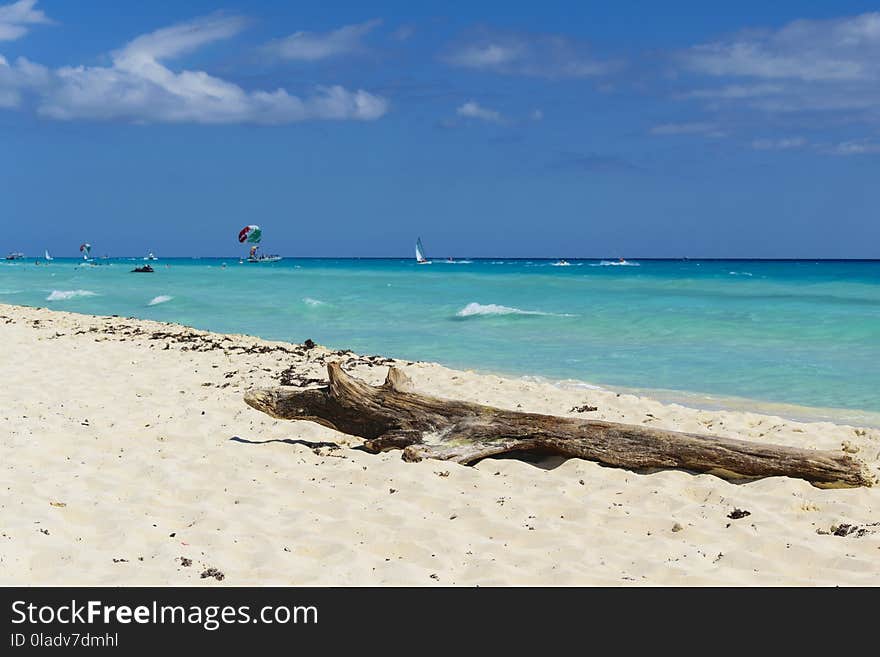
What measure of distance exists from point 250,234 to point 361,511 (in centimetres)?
8084

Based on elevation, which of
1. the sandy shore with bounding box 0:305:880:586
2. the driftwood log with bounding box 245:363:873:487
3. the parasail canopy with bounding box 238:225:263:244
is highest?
the parasail canopy with bounding box 238:225:263:244

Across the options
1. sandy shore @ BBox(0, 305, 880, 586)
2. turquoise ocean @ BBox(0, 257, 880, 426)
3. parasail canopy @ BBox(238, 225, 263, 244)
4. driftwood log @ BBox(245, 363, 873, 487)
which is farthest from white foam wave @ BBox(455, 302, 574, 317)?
parasail canopy @ BBox(238, 225, 263, 244)

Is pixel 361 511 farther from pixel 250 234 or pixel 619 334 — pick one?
pixel 250 234

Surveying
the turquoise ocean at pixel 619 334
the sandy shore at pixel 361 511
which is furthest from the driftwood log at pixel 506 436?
the turquoise ocean at pixel 619 334

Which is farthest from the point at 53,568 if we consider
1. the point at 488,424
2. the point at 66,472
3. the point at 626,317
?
the point at 626,317

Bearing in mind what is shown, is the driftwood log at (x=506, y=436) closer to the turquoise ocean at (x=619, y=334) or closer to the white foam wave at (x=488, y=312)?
the turquoise ocean at (x=619, y=334)

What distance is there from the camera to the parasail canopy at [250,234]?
7988 cm

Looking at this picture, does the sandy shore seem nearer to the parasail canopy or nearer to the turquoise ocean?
the turquoise ocean

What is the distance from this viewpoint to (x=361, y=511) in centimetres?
556

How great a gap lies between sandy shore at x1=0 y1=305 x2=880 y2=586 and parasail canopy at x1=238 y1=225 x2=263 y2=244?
72.7 meters

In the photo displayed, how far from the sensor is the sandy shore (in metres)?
4.42

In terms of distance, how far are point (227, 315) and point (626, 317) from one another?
47.0ft

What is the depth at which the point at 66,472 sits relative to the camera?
20.6 feet
